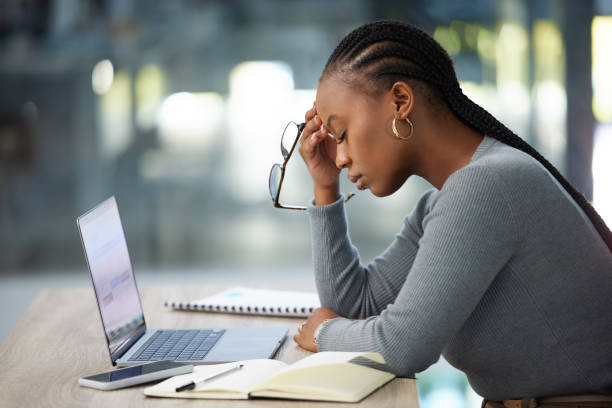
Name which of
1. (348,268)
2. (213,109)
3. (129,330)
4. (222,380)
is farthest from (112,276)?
(213,109)

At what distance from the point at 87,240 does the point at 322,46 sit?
3441mm

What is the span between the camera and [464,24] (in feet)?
14.6

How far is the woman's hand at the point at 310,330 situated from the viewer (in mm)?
1370

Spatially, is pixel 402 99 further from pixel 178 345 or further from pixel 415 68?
pixel 178 345

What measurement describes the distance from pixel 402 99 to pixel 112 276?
644 millimetres

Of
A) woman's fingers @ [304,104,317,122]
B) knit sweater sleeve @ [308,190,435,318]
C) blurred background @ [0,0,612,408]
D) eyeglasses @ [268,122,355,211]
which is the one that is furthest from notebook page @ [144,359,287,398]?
blurred background @ [0,0,612,408]

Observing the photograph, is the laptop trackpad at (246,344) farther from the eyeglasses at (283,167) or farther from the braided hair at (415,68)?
the braided hair at (415,68)

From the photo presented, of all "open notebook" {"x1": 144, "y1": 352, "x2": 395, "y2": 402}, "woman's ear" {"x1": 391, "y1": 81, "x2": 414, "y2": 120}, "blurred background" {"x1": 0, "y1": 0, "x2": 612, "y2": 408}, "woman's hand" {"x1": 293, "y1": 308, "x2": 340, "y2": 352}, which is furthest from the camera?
"blurred background" {"x1": 0, "y1": 0, "x2": 612, "y2": 408}

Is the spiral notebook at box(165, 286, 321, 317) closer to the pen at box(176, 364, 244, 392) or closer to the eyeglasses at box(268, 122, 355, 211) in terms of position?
the eyeglasses at box(268, 122, 355, 211)

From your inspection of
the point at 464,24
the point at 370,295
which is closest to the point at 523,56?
the point at 464,24

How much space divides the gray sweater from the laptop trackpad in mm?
123

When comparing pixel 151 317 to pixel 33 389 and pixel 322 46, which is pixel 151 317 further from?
pixel 322 46

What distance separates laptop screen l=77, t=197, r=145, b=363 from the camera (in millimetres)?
1325

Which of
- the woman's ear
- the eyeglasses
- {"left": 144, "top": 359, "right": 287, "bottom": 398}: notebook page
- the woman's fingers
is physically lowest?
{"left": 144, "top": 359, "right": 287, "bottom": 398}: notebook page
